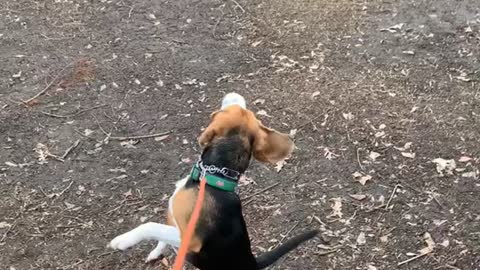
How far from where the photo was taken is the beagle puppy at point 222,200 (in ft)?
12.1

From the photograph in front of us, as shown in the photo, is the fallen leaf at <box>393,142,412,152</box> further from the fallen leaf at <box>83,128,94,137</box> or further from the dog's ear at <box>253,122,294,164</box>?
the fallen leaf at <box>83,128,94,137</box>

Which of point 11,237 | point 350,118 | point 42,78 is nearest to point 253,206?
point 350,118

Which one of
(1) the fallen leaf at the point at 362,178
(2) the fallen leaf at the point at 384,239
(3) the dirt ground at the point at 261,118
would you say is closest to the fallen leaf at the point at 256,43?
(3) the dirt ground at the point at 261,118

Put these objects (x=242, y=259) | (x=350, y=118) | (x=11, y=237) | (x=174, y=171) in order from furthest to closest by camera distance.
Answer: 1. (x=350, y=118)
2. (x=174, y=171)
3. (x=11, y=237)
4. (x=242, y=259)

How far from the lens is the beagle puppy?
12.1 feet

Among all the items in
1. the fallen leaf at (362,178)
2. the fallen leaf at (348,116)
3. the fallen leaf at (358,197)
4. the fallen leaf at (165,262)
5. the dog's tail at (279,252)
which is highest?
the dog's tail at (279,252)

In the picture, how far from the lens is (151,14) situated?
21.9ft

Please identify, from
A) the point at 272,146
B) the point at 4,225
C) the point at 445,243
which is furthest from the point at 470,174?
the point at 4,225

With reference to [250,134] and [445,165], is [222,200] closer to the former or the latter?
[250,134]

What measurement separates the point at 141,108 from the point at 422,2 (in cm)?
272

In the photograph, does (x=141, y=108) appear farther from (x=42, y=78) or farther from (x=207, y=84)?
(x=42, y=78)

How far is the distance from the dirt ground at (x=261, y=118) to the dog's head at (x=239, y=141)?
3.12ft

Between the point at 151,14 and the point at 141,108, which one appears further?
the point at 151,14

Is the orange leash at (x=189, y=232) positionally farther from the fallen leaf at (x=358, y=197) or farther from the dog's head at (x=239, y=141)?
the fallen leaf at (x=358, y=197)
